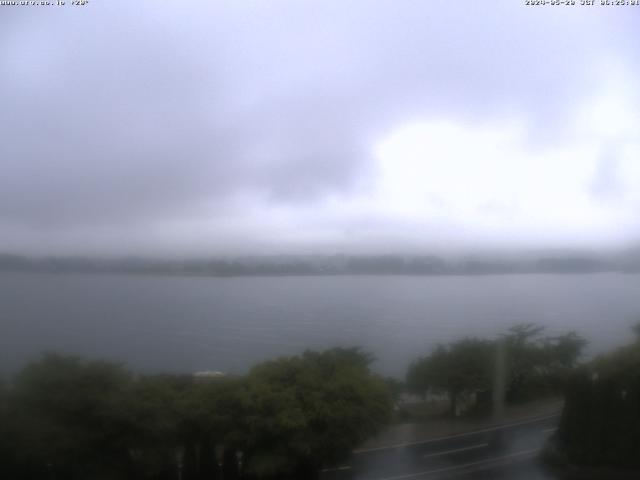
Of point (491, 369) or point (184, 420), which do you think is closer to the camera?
point (184, 420)

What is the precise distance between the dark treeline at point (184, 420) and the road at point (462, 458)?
1.05 feet

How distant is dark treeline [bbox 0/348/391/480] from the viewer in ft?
19.5

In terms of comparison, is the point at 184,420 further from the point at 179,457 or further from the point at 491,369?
the point at 491,369

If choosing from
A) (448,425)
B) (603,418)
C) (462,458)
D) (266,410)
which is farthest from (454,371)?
(266,410)

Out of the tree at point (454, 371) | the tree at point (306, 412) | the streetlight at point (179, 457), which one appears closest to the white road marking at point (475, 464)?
the tree at point (306, 412)

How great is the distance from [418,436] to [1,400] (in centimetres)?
482

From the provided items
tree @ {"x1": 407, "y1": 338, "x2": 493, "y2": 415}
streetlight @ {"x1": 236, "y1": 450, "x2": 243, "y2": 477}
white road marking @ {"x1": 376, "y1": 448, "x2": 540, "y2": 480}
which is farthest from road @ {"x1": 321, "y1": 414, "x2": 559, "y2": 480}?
streetlight @ {"x1": 236, "y1": 450, "x2": 243, "y2": 477}

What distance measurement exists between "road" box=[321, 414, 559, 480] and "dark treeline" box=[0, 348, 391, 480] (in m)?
0.32

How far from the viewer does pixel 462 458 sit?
7.13 m

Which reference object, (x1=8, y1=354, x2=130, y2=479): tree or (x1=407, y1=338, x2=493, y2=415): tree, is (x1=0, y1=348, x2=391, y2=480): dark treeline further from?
(x1=407, y1=338, x2=493, y2=415): tree

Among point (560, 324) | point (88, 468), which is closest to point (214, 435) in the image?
point (88, 468)

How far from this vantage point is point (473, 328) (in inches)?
342

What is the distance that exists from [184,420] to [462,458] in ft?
11.0

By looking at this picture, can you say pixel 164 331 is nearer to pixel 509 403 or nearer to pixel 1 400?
pixel 1 400
